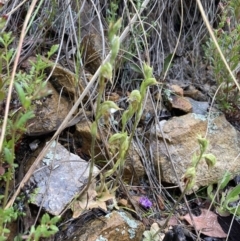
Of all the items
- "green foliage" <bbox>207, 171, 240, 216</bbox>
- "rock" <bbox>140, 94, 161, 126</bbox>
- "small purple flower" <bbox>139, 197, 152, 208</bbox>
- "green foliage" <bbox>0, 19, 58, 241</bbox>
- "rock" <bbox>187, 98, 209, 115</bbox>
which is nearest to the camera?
"green foliage" <bbox>0, 19, 58, 241</bbox>

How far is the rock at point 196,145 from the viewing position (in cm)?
176

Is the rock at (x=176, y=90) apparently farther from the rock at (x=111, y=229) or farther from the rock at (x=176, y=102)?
the rock at (x=111, y=229)

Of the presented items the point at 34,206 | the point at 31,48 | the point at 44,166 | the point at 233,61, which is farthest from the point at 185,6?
the point at 34,206

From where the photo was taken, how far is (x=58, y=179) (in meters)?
1.52

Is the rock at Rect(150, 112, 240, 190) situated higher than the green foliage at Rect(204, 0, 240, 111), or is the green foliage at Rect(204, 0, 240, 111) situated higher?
the green foliage at Rect(204, 0, 240, 111)

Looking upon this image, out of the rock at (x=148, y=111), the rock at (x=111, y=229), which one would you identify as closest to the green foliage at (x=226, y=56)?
the rock at (x=148, y=111)

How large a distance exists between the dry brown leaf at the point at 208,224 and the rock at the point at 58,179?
401 millimetres

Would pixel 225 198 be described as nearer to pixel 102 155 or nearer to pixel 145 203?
pixel 145 203

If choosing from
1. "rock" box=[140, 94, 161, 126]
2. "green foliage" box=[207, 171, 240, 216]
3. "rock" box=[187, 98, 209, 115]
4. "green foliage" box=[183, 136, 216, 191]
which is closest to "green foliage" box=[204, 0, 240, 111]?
"rock" box=[187, 98, 209, 115]

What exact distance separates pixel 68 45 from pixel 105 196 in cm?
81

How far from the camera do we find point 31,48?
5.94 feet

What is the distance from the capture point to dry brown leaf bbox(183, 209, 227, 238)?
1.57 m

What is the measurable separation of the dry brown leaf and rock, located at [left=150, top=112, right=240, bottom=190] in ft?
0.45

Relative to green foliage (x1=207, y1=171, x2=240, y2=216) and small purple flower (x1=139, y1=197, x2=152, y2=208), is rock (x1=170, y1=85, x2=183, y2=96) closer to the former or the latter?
green foliage (x1=207, y1=171, x2=240, y2=216)
